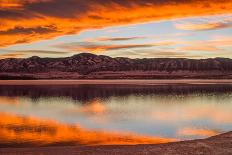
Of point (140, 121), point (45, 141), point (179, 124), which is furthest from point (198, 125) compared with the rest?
point (45, 141)

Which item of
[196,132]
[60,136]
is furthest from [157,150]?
[196,132]

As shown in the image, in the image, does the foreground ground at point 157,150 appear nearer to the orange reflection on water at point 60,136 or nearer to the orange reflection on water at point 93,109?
the orange reflection on water at point 60,136

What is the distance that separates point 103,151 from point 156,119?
70.4 ft

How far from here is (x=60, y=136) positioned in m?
28.4

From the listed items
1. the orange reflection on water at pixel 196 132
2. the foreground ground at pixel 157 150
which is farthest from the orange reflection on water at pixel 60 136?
the foreground ground at pixel 157 150

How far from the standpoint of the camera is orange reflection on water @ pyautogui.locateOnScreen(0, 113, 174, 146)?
25.9m

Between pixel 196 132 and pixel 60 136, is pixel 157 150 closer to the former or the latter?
pixel 60 136

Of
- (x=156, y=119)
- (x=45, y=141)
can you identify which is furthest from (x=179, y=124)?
(x=45, y=141)

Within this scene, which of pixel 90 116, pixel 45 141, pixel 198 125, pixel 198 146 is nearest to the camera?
pixel 198 146

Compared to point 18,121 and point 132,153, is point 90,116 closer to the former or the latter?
point 18,121

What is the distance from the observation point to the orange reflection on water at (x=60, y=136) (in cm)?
2587

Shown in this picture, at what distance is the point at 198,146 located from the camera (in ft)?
66.5

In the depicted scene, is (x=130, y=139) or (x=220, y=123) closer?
(x=130, y=139)

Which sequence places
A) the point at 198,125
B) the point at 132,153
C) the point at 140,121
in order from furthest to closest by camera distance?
the point at 140,121, the point at 198,125, the point at 132,153
